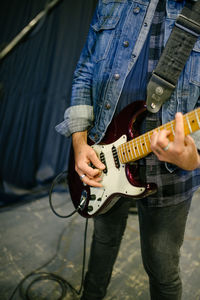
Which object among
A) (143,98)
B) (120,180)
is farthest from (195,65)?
(120,180)

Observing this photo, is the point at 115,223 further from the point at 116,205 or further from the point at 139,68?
the point at 139,68

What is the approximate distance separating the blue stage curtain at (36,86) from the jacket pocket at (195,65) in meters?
1.58

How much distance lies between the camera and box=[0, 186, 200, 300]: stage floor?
157 centimetres

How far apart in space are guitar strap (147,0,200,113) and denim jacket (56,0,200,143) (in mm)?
25

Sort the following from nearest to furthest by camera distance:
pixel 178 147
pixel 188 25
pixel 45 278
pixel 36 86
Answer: pixel 178 147, pixel 188 25, pixel 45 278, pixel 36 86

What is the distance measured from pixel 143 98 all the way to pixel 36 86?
1.62m

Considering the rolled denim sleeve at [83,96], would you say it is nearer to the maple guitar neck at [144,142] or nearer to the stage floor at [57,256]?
the maple guitar neck at [144,142]

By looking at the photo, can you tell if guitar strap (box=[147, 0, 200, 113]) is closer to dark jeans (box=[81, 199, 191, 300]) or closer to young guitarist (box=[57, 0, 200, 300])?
young guitarist (box=[57, 0, 200, 300])

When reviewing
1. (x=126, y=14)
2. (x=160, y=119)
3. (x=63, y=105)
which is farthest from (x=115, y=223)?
(x=63, y=105)

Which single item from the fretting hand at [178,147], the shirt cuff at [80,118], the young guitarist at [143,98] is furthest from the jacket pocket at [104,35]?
the fretting hand at [178,147]

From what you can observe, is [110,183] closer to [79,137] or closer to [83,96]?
[79,137]

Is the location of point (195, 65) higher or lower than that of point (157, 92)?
higher

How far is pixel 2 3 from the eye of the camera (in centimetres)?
191

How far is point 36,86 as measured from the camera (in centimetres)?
235
